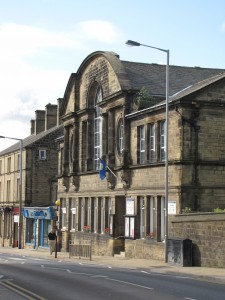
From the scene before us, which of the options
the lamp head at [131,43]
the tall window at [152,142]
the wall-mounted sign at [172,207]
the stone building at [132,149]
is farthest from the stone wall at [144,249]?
the lamp head at [131,43]

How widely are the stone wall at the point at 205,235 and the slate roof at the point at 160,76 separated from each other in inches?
452

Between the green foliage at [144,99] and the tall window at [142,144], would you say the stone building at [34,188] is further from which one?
the green foliage at [144,99]

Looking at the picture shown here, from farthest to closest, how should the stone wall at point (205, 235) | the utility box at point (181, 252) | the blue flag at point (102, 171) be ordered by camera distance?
the blue flag at point (102, 171)
the utility box at point (181, 252)
the stone wall at point (205, 235)

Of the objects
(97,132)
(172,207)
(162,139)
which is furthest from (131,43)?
(97,132)

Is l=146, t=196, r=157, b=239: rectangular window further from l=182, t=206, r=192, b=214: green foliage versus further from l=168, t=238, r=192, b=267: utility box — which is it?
l=168, t=238, r=192, b=267: utility box

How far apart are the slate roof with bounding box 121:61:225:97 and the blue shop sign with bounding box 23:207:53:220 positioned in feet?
57.8

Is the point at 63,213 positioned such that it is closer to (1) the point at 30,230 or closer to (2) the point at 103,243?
(2) the point at 103,243

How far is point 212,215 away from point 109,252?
14.4m

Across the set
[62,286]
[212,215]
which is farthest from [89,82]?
[62,286]

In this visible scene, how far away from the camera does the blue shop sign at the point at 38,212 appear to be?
5462cm

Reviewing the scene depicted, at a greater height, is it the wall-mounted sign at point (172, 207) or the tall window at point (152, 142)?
the tall window at point (152, 142)

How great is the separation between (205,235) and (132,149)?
11.2 m

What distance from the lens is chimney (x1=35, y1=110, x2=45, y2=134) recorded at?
68.9m

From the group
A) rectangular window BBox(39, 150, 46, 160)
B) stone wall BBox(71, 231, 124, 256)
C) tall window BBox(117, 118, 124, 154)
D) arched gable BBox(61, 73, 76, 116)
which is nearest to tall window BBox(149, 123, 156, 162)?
tall window BBox(117, 118, 124, 154)
